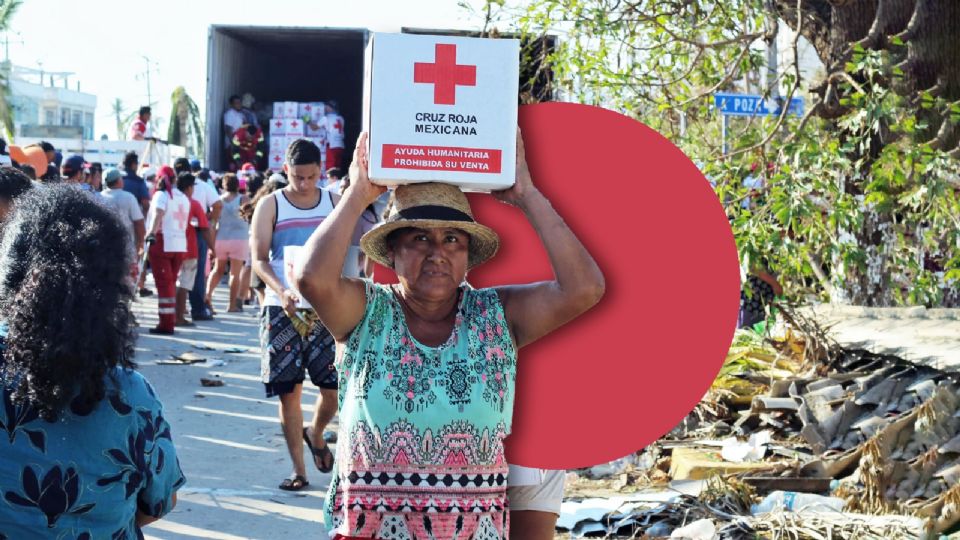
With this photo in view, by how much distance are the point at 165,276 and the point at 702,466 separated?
27.2 ft

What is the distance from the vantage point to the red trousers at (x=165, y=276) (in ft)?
43.5

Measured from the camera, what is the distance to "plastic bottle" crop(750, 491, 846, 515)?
550cm

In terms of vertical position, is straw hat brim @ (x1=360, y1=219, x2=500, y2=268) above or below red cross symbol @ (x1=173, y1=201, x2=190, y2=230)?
above

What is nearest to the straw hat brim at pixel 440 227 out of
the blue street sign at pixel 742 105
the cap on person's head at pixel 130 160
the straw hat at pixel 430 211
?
the straw hat at pixel 430 211

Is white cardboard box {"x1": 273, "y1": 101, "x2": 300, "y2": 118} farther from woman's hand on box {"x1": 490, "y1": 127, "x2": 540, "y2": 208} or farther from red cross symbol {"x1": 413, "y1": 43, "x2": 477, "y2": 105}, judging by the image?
red cross symbol {"x1": 413, "y1": 43, "x2": 477, "y2": 105}

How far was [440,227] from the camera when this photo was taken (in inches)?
124

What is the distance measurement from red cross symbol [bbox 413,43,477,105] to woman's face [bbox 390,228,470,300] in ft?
1.29

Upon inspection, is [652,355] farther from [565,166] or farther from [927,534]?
[927,534]

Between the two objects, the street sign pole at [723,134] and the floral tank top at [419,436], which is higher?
the street sign pole at [723,134]

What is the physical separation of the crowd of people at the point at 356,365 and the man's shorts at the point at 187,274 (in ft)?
36.7

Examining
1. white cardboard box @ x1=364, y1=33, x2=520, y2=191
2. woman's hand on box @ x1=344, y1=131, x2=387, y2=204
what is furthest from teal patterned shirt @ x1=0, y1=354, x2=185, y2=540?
white cardboard box @ x1=364, y1=33, x2=520, y2=191

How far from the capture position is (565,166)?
3357 mm

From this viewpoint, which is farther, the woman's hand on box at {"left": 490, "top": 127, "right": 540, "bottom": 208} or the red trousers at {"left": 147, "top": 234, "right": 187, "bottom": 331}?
the red trousers at {"left": 147, "top": 234, "right": 187, "bottom": 331}

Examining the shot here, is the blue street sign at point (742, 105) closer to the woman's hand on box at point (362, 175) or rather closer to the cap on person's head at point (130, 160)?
the woman's hand on box at point (362, 175)
